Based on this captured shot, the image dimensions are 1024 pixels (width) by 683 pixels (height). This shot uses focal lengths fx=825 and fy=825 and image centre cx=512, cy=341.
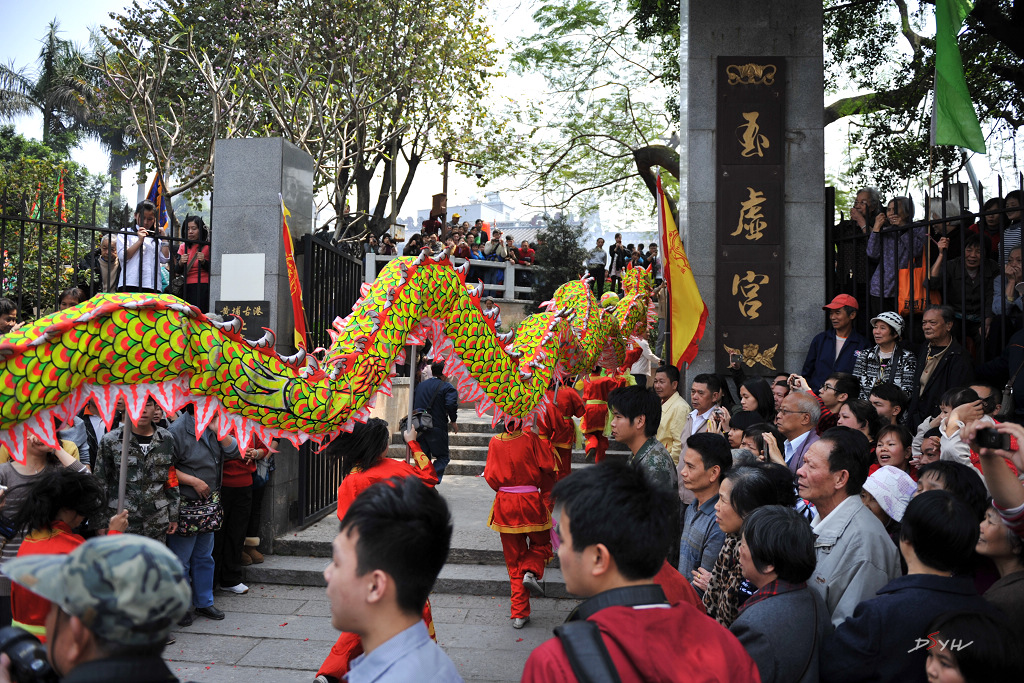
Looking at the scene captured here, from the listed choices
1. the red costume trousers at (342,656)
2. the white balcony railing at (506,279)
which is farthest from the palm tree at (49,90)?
the red costume trousers at (342,656)

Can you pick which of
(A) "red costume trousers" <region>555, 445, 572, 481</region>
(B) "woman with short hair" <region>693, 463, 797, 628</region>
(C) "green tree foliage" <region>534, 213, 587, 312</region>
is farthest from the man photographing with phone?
(C) "green tree foliage" <region>534, 213, 587, 312</region>

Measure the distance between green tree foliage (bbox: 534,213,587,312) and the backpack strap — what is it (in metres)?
15.5

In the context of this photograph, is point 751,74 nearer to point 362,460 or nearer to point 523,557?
point 523,557

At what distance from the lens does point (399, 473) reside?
424cm

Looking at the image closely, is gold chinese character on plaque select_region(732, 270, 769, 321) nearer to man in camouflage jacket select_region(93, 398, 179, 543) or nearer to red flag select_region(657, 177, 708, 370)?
red flag select_region(657, 177, 708, 370)

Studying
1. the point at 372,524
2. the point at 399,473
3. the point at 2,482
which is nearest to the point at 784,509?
the point at 372,524

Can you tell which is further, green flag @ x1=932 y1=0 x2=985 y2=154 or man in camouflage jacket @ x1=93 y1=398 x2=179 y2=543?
green flag @ x1=932 y1=0 x2=985 y2=154

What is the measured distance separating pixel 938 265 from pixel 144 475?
6.00m

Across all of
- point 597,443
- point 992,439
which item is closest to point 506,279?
point 597,443

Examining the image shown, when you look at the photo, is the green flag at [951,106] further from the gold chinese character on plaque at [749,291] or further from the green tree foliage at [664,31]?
the green tree foliage at [664,31]

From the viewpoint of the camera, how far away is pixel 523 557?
568cm

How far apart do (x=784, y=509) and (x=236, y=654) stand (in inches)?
142

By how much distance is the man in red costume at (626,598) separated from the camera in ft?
5.24

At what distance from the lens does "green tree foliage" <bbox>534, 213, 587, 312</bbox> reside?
56.4 feet
